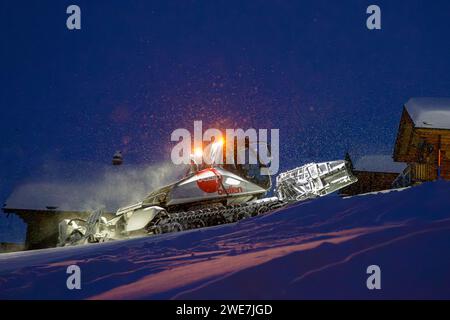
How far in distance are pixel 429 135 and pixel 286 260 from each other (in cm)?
1285

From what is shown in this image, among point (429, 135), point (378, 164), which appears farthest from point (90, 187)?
point (378, 164)

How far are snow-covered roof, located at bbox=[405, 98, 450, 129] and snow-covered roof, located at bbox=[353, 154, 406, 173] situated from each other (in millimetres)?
14618

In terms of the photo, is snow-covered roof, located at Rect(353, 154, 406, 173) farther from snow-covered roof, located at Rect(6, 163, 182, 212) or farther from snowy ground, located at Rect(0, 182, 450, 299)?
snowy ground, located at Rect(0, 182, 450, 299)

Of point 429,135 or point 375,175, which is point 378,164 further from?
point 429,135

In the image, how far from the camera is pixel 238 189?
36.5ft

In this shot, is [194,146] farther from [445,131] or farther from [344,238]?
[445,131]

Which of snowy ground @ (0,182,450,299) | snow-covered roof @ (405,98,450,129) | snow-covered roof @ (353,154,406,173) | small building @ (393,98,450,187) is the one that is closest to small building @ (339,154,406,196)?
snow-covered roof @ (353,154,406,173)

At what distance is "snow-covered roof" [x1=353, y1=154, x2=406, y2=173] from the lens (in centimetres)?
3113

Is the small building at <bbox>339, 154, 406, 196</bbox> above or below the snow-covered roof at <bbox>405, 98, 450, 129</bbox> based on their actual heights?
below

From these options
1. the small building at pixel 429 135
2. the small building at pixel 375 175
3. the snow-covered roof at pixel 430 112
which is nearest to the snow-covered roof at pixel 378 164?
the small building at pixel 375 175

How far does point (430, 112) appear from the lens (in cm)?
1551
